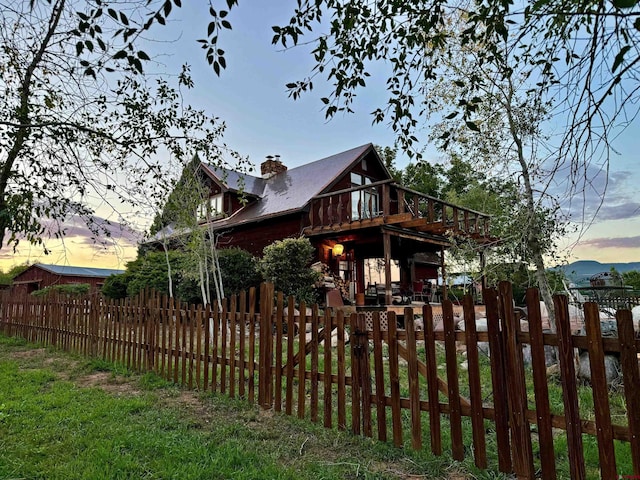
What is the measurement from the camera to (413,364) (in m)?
3.23

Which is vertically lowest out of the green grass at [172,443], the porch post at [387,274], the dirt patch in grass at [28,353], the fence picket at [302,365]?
the green grass at [172,443]

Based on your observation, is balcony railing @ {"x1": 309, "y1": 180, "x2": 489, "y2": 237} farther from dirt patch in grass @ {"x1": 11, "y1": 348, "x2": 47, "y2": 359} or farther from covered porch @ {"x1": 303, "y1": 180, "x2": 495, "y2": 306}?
dirt patch in grass @ {"x1": 11, "y1": 348, "x2": 47, "y2": 359}

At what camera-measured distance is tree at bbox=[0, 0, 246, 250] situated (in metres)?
3.23

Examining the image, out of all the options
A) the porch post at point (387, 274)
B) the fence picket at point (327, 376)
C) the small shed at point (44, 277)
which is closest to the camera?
the fence picket at point (327, 376)

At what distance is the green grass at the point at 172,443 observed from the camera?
2820mm

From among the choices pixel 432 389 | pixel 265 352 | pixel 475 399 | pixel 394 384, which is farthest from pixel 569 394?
pixel 265 352

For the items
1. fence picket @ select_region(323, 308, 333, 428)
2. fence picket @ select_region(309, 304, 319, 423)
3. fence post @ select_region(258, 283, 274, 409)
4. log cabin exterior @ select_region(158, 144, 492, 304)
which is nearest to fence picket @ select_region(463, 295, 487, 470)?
fence picket @ select_region(323, 308, 333, 428)

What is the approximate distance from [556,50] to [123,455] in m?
4.92

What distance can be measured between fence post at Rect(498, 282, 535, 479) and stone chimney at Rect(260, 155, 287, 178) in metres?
17.8

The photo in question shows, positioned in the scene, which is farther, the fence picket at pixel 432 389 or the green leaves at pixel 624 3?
the fence picket at pixel 432 389

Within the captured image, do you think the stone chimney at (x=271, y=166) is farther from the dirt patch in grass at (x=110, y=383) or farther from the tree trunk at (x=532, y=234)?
the dirt patch in grass at (x=110, y=383)

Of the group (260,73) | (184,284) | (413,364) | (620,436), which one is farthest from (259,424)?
(184,284)

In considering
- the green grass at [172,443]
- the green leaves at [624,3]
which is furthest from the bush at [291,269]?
the green leaves at [624,3]

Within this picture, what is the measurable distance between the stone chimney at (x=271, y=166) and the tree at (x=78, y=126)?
600 inches
